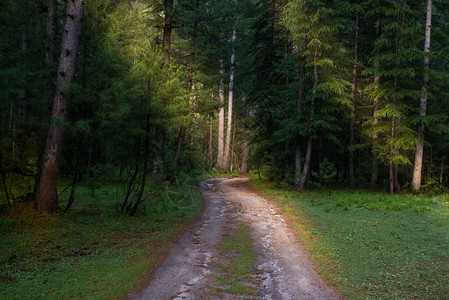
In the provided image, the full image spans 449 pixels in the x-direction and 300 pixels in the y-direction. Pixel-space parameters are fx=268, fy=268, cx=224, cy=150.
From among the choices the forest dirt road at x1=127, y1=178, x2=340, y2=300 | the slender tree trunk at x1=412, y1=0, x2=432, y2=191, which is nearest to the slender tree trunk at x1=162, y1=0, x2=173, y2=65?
the forest dirt road at x1=127, y1=178, x2=340, y2=300

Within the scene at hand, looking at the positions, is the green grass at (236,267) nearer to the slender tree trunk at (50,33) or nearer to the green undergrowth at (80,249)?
the green undergrowth at (80,249)

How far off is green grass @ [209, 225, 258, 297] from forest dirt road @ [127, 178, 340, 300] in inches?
2.3

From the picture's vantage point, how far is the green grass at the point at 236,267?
460 cm

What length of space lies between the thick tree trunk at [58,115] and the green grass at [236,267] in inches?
212

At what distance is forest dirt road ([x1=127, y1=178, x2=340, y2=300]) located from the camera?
447 cm

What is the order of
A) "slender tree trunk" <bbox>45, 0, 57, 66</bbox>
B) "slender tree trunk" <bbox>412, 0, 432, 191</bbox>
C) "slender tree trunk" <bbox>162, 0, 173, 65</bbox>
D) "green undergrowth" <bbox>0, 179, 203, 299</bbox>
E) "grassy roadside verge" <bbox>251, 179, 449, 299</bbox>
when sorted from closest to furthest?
1. "green undergrowth" <bbox>0, 179, 203, 299</bbox>
2. "grassy roadside verge" <bbox>251, 179, 449, 299</bbox>
3. "slender tree trunk" <bbox>45, 0, 57, 66</bbox>
4. "slender tree trunk" <bbox>162, 0, 173, 65</bbox>
5. "slender tree trunk" <bbox>412, 0, 432, 191</bbox>

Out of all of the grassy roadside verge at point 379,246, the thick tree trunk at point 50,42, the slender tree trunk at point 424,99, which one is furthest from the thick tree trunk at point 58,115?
the slender tree trunk at point 424,99

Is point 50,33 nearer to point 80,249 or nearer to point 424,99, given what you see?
point 80,249

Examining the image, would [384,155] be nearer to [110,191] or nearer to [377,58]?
[377,58]

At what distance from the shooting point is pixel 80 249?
19.9 feet

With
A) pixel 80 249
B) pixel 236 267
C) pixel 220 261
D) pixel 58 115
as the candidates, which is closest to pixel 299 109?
pixel 220 261

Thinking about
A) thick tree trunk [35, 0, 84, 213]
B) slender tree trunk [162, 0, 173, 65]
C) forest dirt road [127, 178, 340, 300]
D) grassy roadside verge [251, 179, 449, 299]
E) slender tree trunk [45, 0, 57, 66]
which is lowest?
forest dirt road [127, 178, 340, 300]

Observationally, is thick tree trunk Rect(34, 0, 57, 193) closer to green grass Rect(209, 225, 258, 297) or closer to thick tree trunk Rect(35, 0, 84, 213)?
thick tree trunk Rect(35, 0, 84, 213)

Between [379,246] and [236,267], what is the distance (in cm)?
398
